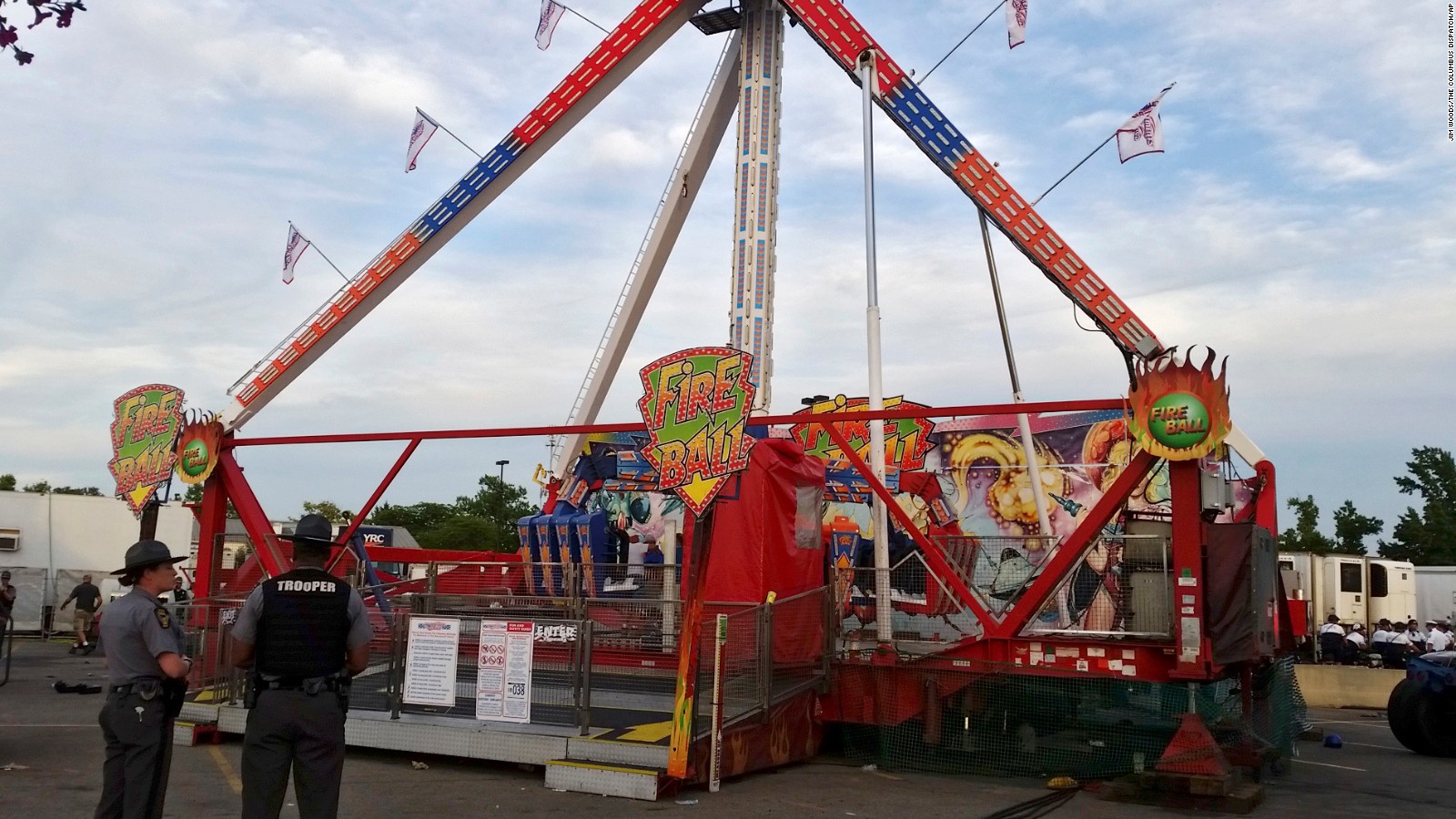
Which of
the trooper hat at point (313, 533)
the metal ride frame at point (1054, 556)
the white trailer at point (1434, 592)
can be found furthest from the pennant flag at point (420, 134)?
the white trailer at point (1434, 592)

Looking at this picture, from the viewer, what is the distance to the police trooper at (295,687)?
6027mm

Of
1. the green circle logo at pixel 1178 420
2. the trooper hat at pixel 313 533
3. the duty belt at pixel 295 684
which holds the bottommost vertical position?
the duty belt at pixel 295 684

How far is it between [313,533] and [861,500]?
1644cm

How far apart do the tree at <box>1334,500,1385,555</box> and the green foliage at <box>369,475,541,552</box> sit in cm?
4986

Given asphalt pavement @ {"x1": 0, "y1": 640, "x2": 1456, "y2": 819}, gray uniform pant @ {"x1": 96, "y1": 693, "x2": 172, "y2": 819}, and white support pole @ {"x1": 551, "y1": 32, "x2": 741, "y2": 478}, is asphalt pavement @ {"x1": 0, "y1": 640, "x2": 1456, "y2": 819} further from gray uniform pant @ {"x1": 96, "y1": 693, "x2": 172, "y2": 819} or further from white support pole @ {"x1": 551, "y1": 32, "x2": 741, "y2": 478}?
white support pole @ {"x1": 551, "y1": 32, "x2": 741, "y2": 478}

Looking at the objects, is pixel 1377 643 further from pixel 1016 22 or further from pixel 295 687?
pixel 295 687

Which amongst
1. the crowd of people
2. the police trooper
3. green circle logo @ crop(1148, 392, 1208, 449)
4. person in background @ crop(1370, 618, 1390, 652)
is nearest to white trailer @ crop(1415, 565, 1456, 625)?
the crowd of people

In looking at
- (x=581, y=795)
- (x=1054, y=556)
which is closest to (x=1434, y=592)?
(x=1054, y=556)

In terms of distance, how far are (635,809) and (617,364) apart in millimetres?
16128

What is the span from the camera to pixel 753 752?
10.9 meters

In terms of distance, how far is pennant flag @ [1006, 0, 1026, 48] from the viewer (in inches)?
702

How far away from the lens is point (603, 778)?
987 cm

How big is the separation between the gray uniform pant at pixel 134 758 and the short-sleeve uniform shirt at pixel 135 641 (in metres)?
0.13

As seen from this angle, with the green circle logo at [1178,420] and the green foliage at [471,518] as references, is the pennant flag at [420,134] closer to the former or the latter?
the green circle logo at [1178,420]
